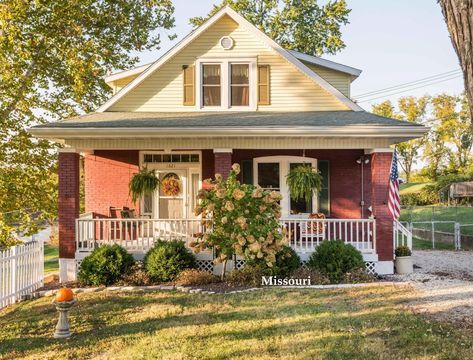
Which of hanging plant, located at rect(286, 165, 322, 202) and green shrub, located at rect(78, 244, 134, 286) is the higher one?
hanging plant, located at rect(286, 165, 322, 202)

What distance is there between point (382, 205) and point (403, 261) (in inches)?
64.1

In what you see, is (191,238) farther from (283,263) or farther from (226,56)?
(226,56)

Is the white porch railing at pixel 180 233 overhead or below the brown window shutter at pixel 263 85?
below

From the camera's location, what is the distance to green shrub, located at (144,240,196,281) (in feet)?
35.4

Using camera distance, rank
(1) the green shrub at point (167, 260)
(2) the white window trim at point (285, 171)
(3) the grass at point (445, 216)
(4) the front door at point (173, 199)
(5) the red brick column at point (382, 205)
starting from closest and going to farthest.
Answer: (1) the green shrub at point (167, 260), (5) the red brick column at point (382, 205), (2) the white window trim at point (285, 171), (4) the front door at point (173, 199), (3) the grass at point (445, 216)

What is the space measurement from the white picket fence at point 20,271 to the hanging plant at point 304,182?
6.89 metres

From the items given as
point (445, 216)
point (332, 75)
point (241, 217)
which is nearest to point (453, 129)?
point (445, 216)

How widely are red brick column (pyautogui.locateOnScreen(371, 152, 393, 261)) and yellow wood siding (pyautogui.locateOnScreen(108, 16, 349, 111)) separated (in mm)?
2833

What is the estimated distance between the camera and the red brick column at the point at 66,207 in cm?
1162

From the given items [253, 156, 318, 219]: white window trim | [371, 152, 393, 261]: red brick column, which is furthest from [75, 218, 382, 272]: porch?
[253, 156, 318, 219]: white window trim

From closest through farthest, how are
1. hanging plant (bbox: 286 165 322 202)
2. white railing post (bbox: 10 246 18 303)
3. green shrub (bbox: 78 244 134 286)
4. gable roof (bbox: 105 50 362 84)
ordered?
white railing post (bbox: 10 246 18 303) → green shrub (bbox: 78 244 134 286) → hanging plant (bbox: 286 165 322 202) → gable roof (bbox: 105 50 362 84)

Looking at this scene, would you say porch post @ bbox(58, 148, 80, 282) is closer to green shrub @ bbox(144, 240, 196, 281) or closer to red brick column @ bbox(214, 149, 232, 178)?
green shrub @ bbox(144, 240, 196, 281)

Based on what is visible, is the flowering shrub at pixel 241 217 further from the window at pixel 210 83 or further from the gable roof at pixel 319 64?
the gable roof at pixel 319 64

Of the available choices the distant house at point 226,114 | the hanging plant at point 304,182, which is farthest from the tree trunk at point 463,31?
the distant house at point 226,114
